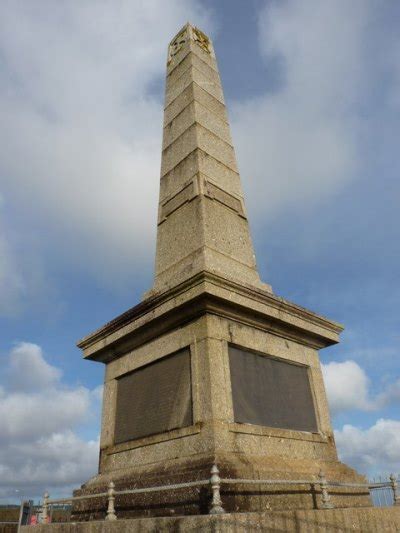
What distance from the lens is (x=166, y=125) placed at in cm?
1098

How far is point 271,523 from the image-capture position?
4250mm

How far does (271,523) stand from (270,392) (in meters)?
2.51

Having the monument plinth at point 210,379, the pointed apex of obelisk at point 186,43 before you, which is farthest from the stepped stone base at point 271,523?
the pointed apex of obelisk at point 186,43

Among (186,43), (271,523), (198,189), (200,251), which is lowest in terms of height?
(271,523)

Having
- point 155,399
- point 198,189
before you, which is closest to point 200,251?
point 198,189

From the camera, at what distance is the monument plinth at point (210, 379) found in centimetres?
548

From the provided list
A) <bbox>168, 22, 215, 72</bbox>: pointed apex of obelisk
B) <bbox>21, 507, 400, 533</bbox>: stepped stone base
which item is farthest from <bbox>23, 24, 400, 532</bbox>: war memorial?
<bbox>168, 22, 215, 72</bbox>: pointed apex of obelisk

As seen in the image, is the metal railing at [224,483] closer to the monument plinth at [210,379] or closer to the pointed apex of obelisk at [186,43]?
the monument plinth at [210,379]

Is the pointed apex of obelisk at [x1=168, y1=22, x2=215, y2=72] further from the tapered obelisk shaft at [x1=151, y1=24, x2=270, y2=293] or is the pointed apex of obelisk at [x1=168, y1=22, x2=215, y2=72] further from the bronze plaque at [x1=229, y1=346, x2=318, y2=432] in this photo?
the bronze plaque at [x1=229, y1=346, x2=318, y2=432]

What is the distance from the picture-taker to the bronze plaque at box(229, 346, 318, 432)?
20.2ft

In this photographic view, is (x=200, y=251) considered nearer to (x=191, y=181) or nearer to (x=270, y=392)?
(x=191, y=181)

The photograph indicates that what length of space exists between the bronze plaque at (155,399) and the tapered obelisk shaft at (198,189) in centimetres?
129

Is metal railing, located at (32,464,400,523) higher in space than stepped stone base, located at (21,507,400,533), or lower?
higher

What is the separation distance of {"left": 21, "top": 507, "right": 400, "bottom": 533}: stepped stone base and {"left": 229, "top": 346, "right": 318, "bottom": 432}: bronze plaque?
1.58 m
